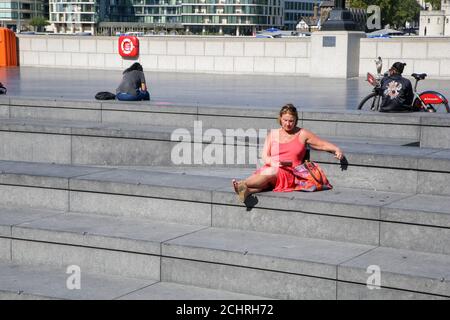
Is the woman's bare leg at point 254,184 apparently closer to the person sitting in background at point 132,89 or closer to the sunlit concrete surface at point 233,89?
the sunlit concrete surface at point 233,89

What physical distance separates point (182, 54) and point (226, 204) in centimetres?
1870

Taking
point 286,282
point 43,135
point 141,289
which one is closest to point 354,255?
point 286,282

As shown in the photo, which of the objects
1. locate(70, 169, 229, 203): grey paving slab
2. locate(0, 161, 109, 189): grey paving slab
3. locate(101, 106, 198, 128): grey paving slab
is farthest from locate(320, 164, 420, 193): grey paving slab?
locate(101, 106, 198, 128): grey paving slab

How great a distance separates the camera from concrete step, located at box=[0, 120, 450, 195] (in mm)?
7668

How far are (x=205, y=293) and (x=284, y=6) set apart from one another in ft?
645

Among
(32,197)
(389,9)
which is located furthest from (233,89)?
(389,9)

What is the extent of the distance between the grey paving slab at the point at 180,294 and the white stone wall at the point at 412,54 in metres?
16.3

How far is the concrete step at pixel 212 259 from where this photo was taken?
611 cm

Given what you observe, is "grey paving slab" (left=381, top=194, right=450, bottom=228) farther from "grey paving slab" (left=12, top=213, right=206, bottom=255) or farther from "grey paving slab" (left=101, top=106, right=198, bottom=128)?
"grey paving slab" (left=101, top=106, right=198, bottom=128)

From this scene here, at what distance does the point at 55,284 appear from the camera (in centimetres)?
687

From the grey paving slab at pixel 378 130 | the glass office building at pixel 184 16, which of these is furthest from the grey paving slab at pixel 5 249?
the glass office building at pixel 184 16
